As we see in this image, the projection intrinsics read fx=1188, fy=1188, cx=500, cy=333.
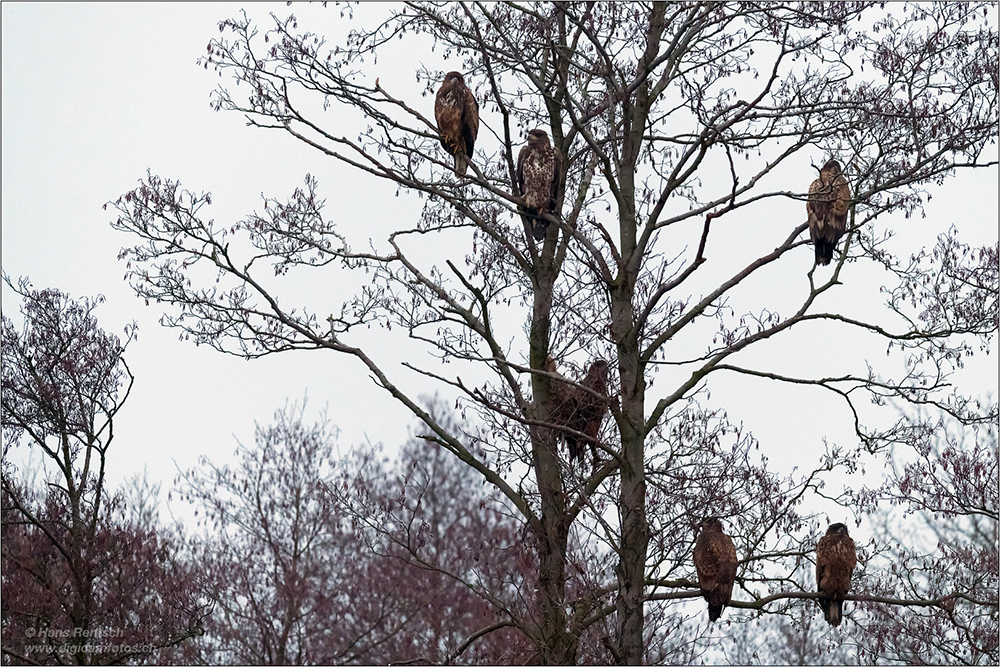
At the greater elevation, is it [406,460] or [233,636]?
[406,460]

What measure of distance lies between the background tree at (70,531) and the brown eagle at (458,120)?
4004 mm

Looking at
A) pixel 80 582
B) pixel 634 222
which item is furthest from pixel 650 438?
pixel 80 582

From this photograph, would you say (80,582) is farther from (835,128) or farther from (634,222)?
(835,128)

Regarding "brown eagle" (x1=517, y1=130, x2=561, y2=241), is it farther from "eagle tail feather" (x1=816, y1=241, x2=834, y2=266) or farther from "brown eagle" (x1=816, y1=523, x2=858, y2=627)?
"brown eagle" (x1=816, y1=523, x2=858, y2=627)

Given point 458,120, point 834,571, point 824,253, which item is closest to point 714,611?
point 834,571

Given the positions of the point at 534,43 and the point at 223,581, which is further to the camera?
the point at 223,581

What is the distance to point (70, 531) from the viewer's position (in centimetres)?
1123

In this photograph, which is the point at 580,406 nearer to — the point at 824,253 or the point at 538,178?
the point at 538,178

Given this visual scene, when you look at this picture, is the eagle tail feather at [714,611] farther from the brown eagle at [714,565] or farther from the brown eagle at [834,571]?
the brown eagle at [834,571]

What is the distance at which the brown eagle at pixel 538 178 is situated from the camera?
917 centimetres

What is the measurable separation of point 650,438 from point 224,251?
11.8 ft

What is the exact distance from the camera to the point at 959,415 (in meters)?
8.52

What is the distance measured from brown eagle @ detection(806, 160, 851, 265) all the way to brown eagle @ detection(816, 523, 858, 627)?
6.84 ft

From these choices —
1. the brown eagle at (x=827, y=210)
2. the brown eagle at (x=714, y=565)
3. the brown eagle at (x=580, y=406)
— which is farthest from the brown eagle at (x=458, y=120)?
the brown eagle at (x=714, y=565)
